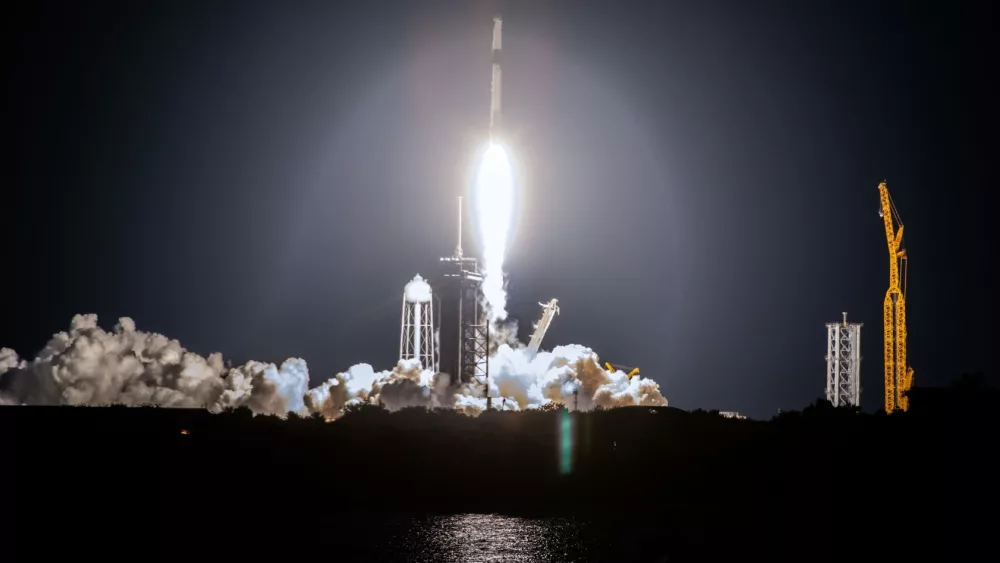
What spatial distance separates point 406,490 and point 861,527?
3326 centimetres

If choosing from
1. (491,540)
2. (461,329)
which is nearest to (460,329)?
(461,329)

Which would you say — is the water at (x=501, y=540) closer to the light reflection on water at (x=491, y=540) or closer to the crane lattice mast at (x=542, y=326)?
the light reflection on water at (x=491, y=540)

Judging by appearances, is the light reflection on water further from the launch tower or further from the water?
the launch tower

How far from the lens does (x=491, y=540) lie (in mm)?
56719

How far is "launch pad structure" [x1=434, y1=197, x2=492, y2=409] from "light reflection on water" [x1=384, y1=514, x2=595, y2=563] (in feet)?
160

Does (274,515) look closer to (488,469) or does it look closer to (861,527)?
(488,469)

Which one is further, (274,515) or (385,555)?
(274,515)

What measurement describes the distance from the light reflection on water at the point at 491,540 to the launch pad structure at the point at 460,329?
160ft

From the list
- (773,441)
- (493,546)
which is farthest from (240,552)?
(773,441)

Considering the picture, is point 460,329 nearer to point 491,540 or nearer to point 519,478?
point 519,478

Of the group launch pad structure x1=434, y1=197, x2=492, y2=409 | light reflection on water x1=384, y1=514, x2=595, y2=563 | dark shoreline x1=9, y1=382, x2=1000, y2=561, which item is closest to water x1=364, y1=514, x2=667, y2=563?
light reflection on water x1=384, y1=514, x2=595, y2=563

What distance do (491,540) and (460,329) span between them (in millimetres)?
60592

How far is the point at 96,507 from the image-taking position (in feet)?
207

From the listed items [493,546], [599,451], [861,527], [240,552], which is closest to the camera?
[240,552]
